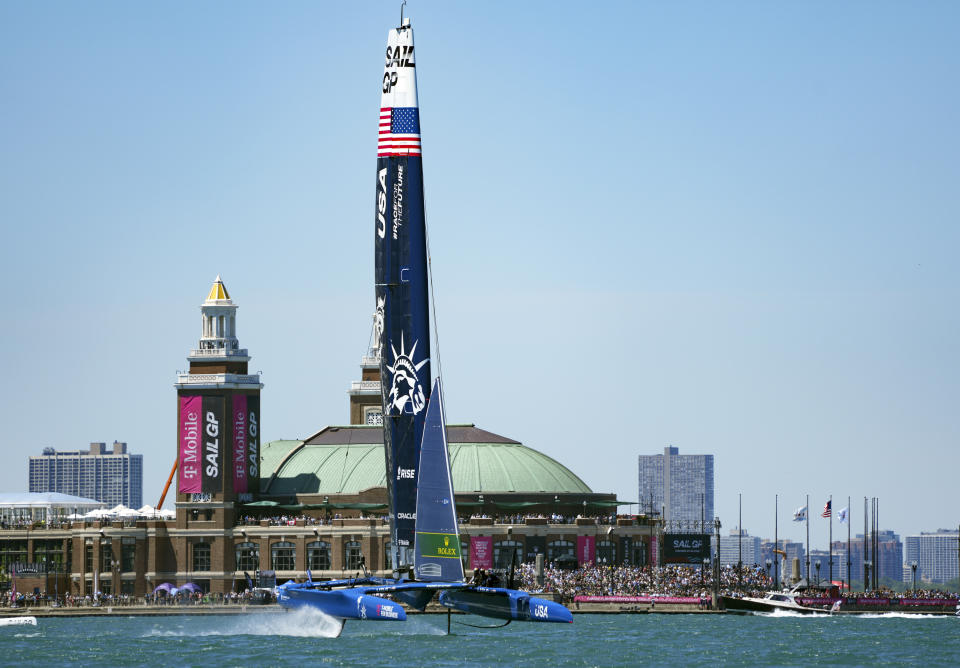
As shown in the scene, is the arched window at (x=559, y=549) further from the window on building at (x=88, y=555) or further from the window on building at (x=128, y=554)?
the window on building at (x=88, y=555)

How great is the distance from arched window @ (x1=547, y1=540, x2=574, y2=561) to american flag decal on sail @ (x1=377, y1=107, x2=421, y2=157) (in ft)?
283

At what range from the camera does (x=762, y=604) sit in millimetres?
147000

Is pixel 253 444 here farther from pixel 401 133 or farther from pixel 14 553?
pixel 401 133

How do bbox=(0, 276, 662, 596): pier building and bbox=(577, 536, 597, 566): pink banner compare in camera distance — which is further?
bbox=(577, 536, 597, 566): pink banner

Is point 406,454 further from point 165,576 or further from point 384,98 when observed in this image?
point 165,576

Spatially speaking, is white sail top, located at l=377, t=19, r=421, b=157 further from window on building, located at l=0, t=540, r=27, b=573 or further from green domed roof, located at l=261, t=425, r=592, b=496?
window on building, located at l=0, t=540, r=27, b=573

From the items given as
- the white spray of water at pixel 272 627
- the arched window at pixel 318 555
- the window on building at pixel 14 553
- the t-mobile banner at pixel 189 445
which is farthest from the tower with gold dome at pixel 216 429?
the white spray of water at pixel 272 627

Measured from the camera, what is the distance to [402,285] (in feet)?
276

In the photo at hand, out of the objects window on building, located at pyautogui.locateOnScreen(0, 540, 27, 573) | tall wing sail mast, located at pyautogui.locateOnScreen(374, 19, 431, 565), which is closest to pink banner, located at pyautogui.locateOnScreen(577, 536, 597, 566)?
window on building, located at pyautogui.locateOnScreen(0, 540, 27, 573)

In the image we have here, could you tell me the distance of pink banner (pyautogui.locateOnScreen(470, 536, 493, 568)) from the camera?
535 feet

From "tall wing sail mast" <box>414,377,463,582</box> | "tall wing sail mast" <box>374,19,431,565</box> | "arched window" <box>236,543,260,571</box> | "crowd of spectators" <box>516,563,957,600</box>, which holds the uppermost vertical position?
"tall wing sail mast" <box>374,19,431,565</box>

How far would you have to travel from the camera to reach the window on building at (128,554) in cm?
16450

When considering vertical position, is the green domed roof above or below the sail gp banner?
above

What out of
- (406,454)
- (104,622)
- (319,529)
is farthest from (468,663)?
(319,529)
